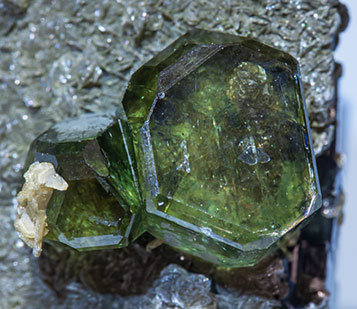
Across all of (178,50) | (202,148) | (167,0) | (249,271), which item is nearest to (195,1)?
(167,0)

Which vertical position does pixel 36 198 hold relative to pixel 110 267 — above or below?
above

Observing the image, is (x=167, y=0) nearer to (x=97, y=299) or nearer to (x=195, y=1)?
(x=195, y=1)

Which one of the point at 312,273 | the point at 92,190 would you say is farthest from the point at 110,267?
the point at 312,273

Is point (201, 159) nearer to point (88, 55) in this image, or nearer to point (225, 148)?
point (225, 148)

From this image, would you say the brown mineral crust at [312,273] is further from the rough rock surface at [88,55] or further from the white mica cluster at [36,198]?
the white mica cluster at [36,198]

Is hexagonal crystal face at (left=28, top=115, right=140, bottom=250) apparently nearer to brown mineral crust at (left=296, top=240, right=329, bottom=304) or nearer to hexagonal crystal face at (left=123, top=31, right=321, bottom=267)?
hexagonal crystal face at (left=123, top=31, right=321, bottom=267)

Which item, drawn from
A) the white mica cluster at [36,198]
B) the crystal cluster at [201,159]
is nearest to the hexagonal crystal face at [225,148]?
the crystal cluster at [201,159]
